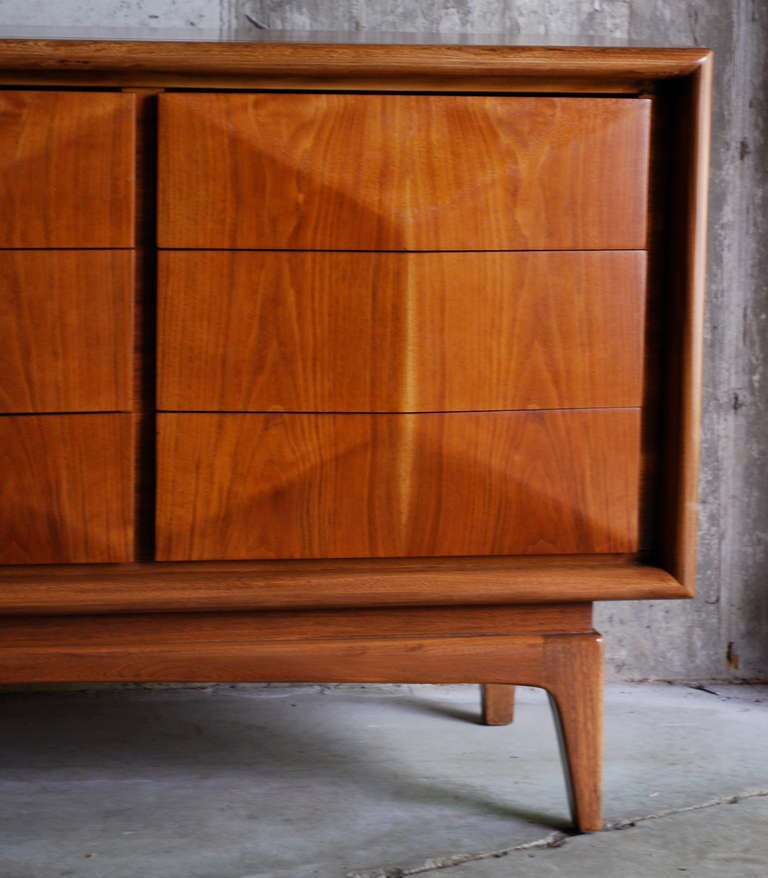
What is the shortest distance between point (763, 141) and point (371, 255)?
0.99 metres

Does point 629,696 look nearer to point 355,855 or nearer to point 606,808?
point 606,808

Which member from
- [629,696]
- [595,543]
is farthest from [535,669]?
[629,696]

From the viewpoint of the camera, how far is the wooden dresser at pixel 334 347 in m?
1.06

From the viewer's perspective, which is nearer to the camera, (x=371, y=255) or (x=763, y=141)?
(x=371, y=255)

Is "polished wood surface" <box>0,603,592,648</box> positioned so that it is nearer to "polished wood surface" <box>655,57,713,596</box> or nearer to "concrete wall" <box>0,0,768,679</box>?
"polished wood surface" <box>655,57,713,596</box>

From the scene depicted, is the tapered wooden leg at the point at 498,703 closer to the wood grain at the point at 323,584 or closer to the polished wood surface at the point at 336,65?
the wood grain at the point at 323,584

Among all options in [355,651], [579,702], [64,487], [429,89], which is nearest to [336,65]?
[429,89]

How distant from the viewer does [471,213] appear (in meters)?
1.09

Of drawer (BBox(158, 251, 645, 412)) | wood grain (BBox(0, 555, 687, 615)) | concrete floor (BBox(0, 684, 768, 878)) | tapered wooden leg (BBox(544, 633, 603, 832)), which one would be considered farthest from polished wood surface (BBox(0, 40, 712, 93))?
concrete floor (BBox(0, 684, 768, 878))

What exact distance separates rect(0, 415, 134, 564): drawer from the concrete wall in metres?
0.86

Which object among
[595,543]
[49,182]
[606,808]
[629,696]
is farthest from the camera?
[629,696]

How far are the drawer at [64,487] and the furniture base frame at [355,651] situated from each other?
8 centimetres

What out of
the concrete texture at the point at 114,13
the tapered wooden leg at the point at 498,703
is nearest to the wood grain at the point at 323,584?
the tapered wooden leg at the point at 498,703

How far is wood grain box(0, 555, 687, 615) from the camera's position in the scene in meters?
1.09
